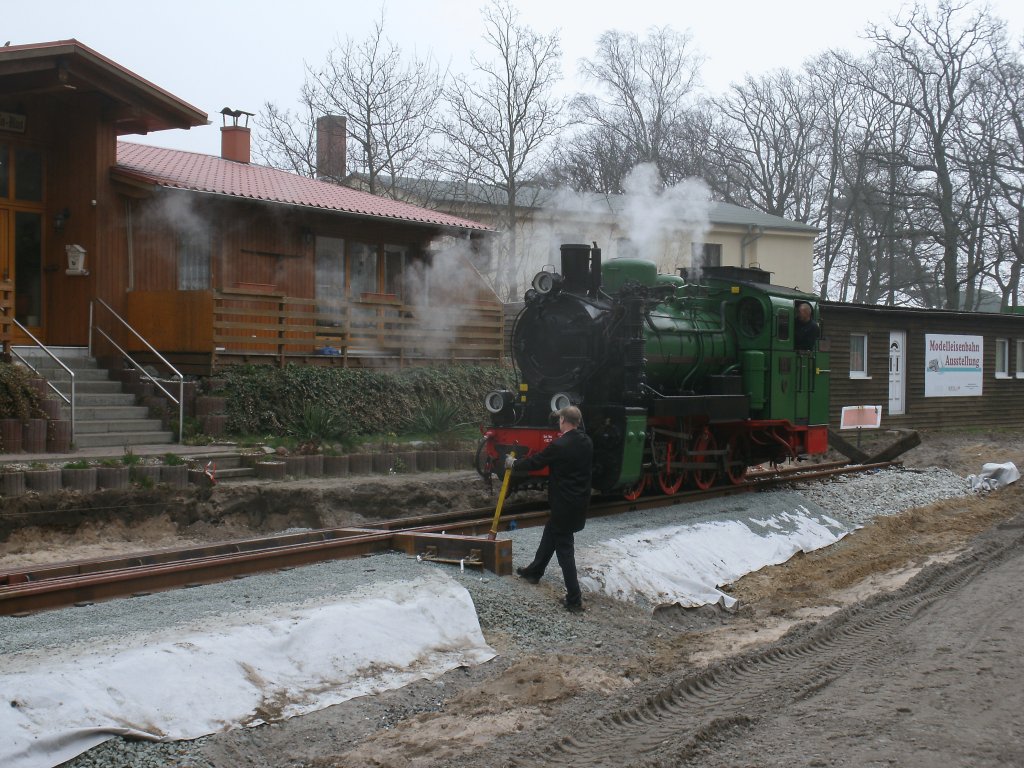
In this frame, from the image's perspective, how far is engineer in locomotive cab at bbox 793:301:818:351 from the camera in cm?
1499

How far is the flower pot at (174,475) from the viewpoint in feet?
39.4

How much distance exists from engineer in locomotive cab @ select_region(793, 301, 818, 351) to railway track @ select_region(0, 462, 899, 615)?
5.95m

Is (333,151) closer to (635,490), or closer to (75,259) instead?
(75,259)

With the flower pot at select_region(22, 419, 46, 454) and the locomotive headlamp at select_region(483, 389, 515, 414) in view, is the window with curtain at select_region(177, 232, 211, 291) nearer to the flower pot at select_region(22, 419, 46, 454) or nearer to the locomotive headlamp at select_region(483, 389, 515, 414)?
the flower pot at select_region(22, 419, 46, 454)

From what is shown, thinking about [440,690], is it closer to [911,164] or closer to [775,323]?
[775,323]

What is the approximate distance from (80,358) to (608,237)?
31.7 ft

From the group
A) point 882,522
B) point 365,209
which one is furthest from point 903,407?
point 365,209

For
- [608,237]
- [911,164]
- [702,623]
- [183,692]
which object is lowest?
[702,623]

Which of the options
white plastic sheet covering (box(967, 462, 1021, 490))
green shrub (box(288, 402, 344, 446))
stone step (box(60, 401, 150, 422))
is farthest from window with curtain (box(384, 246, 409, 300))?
white plastic sheet covering (box(967, 462, 1021, 490))

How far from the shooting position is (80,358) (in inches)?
631

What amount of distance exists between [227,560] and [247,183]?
12.8 m

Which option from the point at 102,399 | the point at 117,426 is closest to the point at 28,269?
the point at 102,399

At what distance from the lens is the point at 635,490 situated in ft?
41.7

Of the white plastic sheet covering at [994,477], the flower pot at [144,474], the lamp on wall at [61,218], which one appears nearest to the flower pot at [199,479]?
the flower pot at [144,474]
